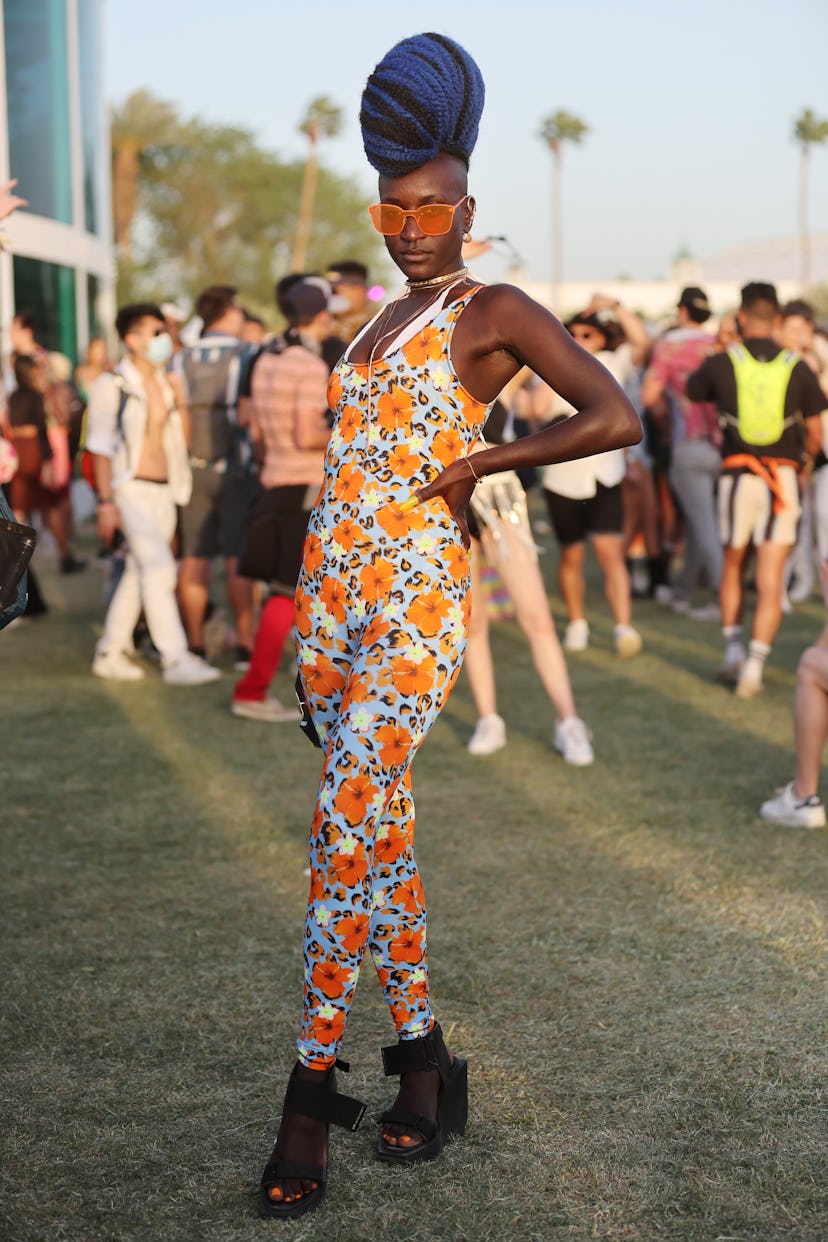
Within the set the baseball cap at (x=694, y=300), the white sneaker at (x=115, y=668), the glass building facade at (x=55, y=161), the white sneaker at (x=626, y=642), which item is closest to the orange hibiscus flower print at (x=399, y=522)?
the white sneaker at (x=115, y=668)

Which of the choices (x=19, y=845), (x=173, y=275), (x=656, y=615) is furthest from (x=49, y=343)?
(x=173, y=275)

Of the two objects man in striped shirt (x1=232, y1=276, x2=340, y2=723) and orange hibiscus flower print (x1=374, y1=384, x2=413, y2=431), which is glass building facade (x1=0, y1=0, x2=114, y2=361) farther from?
orange hibiscus flower print (x1=374, y1=384, x2=413, y2=431)

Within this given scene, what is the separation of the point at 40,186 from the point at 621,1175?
21778 millimetres

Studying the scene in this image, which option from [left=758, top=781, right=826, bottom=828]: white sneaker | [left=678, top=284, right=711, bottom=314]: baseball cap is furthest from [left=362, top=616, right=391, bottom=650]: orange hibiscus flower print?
[left=678, top=284, right=711, bottom=314]: baseball cap

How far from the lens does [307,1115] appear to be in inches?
115

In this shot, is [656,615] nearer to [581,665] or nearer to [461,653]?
[581,665]

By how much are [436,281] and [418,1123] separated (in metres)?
1.80

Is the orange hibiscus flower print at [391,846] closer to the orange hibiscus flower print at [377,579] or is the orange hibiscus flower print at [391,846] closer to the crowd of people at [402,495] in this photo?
the crowd of people at [402,495]

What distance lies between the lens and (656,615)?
11.1 metres

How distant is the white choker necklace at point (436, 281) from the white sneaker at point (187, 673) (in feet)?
19.7

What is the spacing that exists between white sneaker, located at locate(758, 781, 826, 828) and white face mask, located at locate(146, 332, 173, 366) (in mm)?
4743

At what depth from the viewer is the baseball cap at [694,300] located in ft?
32.6

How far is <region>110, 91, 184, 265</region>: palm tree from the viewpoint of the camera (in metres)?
49.3

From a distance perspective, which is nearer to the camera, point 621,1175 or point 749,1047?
point 621,1175
